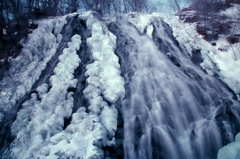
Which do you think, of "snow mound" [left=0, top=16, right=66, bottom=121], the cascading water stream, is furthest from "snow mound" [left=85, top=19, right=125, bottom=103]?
"snow mound" [left=0, top=16, right=66, bottom=121]

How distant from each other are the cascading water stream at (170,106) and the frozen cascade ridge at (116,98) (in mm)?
21

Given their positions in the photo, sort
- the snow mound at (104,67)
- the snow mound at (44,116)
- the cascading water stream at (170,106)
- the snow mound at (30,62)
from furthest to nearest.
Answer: the snow mound at (30,62) → the snow mound at (104,67) → the cascading water stream at (170,106) → the snow mound at (44,116)

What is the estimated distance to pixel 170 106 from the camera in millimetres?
4367

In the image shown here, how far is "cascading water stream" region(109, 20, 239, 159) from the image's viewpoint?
361 centimetres

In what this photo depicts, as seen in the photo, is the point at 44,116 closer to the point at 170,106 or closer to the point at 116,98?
the point at 116,98

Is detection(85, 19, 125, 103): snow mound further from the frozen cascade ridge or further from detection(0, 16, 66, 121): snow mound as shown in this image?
detection(0, 16, 66, 121): snow mound

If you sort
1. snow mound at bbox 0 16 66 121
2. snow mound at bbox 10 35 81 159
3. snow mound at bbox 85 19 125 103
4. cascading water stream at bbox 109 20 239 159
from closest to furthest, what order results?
1. snow mound at bbox 10 35 81 159
2. cascading water stream at bbox 109 20 239 159
3. snow mound at bbox 85 19 125 103
4. snow mound at bbox 0 16 66 121

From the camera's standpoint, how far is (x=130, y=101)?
176 inches

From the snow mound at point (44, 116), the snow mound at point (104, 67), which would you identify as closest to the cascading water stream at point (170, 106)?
the snow mound at point (104, 67)

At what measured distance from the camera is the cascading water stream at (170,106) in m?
3.61

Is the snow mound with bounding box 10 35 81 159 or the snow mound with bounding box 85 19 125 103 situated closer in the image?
the snow mound with bounding box 10 35 81 159

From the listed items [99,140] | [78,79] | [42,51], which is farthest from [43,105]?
[42,51]

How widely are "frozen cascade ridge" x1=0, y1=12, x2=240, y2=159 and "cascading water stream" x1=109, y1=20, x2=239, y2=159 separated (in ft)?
0.07

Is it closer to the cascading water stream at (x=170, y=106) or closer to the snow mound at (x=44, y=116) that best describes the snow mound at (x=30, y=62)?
the snow mound at (x=44, y=116)
